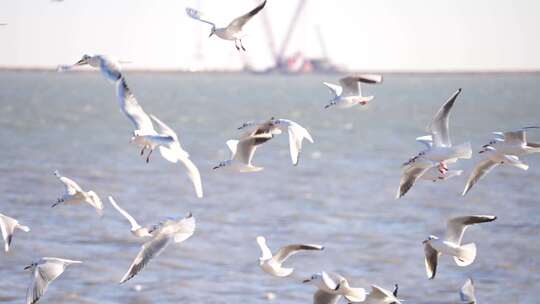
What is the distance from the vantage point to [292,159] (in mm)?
12656

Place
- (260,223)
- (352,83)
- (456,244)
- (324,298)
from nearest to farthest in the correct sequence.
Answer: (456,244) → (324,298) → (352,83) → (260,223)

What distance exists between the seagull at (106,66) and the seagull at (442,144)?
3.26 metres

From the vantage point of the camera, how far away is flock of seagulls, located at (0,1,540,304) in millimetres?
12617

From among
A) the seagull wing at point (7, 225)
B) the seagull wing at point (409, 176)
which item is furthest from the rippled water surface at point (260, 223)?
the seagull wing at point (409, 176)

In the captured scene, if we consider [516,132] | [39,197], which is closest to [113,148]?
[39,197]

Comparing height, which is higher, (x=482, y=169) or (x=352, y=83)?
(x=352, y=83)

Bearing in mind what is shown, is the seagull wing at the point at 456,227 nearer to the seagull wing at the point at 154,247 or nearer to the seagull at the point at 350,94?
the seagull at the point at 350,94

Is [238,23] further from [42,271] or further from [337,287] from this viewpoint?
[42,271]

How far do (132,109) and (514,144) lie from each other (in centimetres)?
413

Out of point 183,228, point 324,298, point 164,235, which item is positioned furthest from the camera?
point 324,298

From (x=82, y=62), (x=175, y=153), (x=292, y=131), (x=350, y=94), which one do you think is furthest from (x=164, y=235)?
(x=350, y=94)

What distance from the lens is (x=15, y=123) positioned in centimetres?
7925

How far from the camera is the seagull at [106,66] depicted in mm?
12555

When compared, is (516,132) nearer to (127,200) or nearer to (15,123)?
(127,200)
